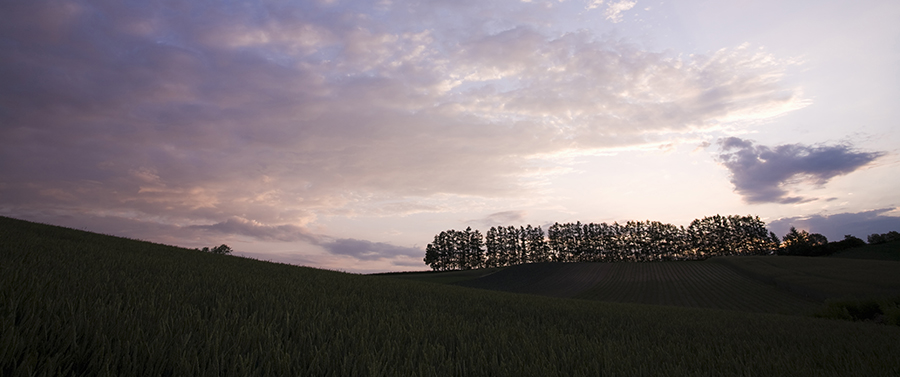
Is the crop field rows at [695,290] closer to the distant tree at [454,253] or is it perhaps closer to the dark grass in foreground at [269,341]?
the dark grass in foreground at [269,341]

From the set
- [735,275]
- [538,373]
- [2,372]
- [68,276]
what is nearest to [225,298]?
[68,276]

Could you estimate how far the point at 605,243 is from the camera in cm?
12019

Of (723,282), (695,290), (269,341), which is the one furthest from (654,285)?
(269,341)

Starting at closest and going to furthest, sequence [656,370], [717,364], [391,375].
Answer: [391,375] → [656,370] → [717,364]

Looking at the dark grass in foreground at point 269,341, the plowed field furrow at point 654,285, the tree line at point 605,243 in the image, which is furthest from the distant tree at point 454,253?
the dark grass in foreground at point 269,341

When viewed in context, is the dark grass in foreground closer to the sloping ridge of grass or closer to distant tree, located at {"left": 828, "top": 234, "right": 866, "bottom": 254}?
the sloping ridge of grass

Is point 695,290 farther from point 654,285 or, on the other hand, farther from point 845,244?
point 845,244

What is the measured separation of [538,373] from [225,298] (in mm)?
3601

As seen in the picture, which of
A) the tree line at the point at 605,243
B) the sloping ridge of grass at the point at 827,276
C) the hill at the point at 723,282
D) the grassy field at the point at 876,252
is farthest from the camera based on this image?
the tree line at the point at 605,243

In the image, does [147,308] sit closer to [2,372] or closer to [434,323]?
[2,372]

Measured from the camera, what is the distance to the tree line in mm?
118688

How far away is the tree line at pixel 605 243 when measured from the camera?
389ft

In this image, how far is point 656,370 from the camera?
121 inches

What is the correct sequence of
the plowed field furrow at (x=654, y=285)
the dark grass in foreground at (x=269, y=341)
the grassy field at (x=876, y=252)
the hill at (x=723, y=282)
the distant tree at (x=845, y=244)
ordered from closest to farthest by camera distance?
the dark grass in foreground at (x=269, y=341) < the hill at (x=723, y=282) < the plowed field furrow at (x=654, y=285) < the grassy field at (x=876, y=252) < the distant tree at (x=845, y=244)
